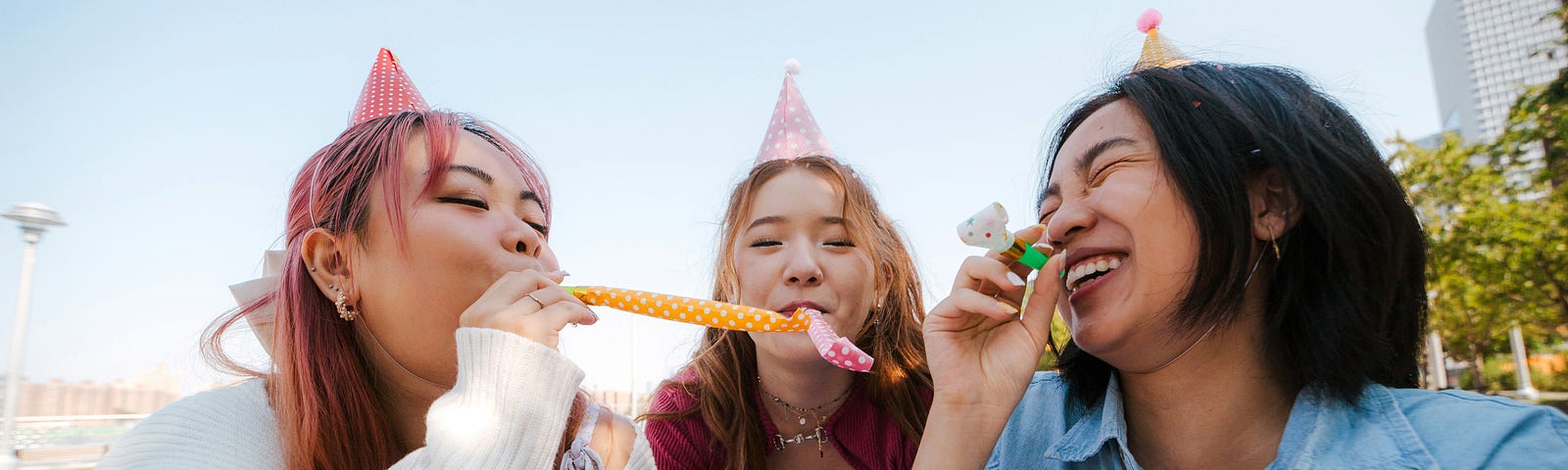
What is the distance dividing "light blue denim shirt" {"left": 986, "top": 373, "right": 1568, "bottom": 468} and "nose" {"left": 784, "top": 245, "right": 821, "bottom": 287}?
0.95 m

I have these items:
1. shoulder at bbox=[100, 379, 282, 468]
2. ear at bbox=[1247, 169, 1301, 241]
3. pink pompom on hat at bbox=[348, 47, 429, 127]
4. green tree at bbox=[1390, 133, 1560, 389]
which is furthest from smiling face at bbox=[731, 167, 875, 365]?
green tree at bbox=[1390, 133, 1560, 389]

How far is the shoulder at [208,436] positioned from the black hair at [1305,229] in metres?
2.41

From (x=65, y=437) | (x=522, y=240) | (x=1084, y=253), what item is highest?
(x=522, y=240)

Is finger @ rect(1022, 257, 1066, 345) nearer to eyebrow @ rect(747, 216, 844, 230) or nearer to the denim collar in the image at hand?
the denim collar

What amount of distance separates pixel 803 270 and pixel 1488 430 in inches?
76.3

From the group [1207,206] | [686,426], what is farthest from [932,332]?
[686,426]

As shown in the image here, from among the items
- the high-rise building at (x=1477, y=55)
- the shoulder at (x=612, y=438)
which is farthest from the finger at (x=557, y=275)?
the high-rise building at (x=1477, y=55)

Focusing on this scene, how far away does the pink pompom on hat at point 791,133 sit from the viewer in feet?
12.4

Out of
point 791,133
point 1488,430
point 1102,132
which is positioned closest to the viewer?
point 1488,430

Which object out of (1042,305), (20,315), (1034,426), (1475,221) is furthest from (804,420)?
(1475,221)

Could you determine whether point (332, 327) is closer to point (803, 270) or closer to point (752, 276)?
point (752, 276)

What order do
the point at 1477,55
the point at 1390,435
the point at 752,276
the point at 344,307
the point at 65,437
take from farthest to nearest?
the point at 1477,55 → the point at 65,437 → the point at 752,276 → the point at 344,307 → the point at 1390,435

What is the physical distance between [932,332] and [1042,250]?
1.22 ft

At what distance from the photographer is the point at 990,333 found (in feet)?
7.39
